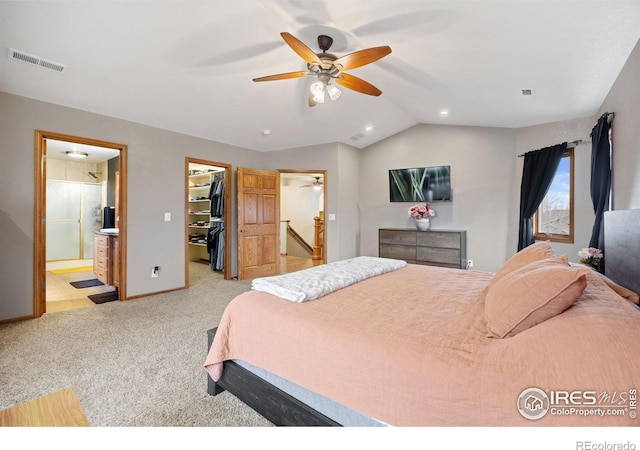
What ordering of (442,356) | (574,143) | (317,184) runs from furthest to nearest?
(317,184) < (574,143) < (442,356)

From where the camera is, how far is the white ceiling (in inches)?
80.4

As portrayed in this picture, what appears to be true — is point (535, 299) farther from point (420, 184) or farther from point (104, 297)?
point (104, 297)

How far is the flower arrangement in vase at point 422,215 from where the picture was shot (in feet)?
15.9

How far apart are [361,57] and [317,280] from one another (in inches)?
69.7

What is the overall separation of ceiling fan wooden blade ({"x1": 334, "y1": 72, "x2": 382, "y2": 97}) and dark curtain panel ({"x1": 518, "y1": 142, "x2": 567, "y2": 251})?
2.67 metres

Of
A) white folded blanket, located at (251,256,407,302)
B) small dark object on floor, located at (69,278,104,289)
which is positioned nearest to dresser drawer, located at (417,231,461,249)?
white folded blanket, located at (251,256,407,302)

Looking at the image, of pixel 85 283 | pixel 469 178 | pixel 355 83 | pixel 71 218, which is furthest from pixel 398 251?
pixel 71 218

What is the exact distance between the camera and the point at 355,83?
2693 mm

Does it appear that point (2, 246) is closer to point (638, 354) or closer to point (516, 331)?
point (516, 331)

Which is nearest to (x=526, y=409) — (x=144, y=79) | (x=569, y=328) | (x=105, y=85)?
(x=569, y=328)

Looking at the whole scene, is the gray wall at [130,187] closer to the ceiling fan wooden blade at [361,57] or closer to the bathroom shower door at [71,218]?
the ceiling fan wooden blade at [361,57]

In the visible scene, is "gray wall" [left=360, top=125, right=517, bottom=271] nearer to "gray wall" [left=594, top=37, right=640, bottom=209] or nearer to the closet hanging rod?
the closet hanging rod

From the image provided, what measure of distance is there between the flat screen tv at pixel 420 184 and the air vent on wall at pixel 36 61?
4.62 meters

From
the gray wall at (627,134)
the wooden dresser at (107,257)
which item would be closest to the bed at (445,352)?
the gray wall at (627,134)
